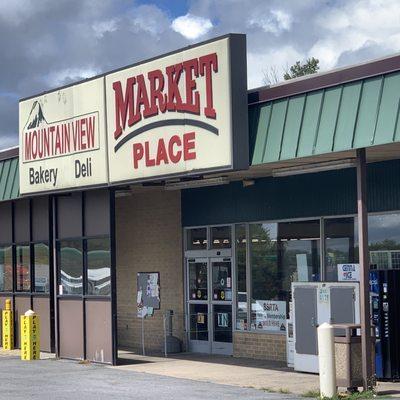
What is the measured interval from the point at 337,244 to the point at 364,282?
3.91 m

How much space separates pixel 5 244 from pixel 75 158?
6.44 metres

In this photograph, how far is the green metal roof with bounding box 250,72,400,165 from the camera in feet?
48.2

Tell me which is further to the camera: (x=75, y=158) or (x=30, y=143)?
(x=30, y=143)

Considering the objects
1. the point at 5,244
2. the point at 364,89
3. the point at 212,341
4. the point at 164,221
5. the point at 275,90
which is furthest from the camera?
the point at 5,244

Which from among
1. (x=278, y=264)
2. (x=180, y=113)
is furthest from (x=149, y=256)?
(x=180, y=113)

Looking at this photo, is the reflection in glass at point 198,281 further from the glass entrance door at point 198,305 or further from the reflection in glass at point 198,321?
the reflection in glass at point 198,321

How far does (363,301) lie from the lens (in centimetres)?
1563

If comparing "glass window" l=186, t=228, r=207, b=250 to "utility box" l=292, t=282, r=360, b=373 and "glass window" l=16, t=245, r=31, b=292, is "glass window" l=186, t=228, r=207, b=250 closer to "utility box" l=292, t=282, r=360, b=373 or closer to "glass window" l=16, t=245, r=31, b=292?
"glass window" l=16, t=245, r=31, b=292

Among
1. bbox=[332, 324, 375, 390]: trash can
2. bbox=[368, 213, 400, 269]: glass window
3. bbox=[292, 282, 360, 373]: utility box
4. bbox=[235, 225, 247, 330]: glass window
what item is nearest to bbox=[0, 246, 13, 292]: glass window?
bbox=[235, 225, 247, 330]: glass window

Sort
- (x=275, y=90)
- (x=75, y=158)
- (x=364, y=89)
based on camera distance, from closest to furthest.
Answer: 1. (x=364, y=89)
2. (x=275, y=90)
3. (x=75, y=158)

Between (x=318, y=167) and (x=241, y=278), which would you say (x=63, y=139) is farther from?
(x=318, y=167)

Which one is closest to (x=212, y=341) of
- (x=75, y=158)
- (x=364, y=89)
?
(x=75, y=158)

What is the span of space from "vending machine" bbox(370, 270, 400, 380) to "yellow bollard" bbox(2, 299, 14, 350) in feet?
37.1

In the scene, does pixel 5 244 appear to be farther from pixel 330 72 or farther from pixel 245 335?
pixel 330 72
